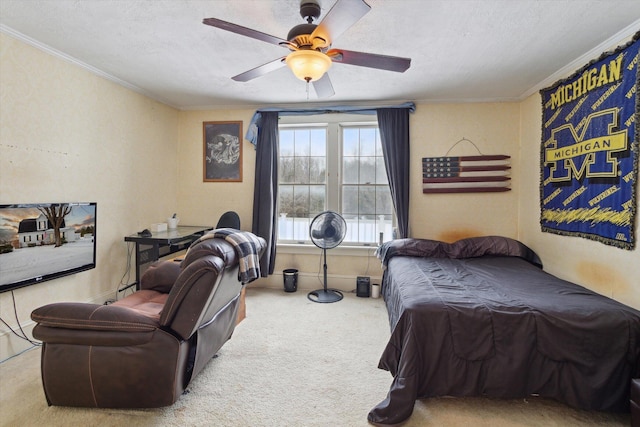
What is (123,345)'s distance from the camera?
1737mm

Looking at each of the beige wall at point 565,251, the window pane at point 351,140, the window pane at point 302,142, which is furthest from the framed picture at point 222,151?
the beige wall at point 565,251

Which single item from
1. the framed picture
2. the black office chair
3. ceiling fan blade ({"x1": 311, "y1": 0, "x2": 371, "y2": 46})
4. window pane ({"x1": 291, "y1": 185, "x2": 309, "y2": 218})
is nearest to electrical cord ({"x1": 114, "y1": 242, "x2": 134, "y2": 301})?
the black office chair

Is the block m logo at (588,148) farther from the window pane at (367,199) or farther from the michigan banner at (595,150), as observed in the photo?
the window pane at (367,199)

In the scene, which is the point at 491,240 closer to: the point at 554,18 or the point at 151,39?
the point at 554,18

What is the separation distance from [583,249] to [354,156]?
260 centimetres

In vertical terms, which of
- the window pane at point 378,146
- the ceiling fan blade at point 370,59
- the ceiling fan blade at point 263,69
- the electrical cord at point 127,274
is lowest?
the electrical cord at point 127,274

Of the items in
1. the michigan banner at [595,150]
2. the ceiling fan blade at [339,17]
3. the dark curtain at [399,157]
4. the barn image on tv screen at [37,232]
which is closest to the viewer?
the ceiling fan blade at [339,17]

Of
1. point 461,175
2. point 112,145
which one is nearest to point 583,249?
point 461,175

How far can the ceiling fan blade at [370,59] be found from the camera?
1.95 m

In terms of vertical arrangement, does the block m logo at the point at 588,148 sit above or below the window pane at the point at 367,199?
above

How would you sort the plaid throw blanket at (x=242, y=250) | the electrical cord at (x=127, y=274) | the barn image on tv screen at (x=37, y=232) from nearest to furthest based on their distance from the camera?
the plaid throw blanket at (x=242, y=250) < the barn image on tv screen at (x=37, y=232) < the electrical cord at (x=127, y=274)

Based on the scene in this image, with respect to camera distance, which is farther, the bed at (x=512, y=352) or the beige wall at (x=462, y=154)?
the beige wall at (x=462, y=154)

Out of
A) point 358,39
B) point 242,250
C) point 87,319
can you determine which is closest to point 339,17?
point 358,39

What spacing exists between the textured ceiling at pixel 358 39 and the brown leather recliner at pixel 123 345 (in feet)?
5.45
